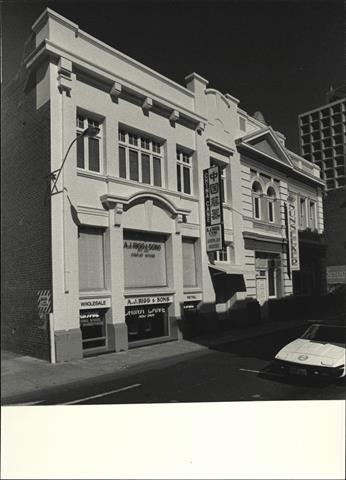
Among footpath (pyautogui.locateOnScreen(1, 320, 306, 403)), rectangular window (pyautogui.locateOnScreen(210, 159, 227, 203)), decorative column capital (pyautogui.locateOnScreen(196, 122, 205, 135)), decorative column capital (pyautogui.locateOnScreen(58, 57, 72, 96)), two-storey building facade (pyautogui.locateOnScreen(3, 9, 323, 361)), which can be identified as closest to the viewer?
footpath (pyautogui.locateOnScreen(1, 320, 306, 403))

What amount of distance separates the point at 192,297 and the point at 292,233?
8.50ft

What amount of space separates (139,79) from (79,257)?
390 centimetres

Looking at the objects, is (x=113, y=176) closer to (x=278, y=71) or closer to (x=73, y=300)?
(x=73, y=300)

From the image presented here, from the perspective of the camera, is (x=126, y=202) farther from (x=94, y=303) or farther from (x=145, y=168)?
(x=94, y=303)

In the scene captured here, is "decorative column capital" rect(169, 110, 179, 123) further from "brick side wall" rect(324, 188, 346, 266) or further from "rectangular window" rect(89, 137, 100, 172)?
"brick side wall" rect(324, 188, 346, 266)

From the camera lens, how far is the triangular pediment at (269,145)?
8.10m

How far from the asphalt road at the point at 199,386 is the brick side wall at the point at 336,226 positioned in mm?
1570

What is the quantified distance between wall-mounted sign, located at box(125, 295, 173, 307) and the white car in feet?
9.95

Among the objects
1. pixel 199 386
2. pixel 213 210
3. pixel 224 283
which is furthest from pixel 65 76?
pixel 199 386

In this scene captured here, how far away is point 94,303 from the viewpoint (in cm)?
771

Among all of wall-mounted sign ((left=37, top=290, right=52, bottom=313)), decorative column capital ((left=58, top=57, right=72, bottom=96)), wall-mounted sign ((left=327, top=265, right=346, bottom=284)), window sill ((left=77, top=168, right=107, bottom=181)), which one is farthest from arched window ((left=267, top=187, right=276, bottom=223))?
wall-mounted sign ((left=37, top=290, right=52, bottom=313))

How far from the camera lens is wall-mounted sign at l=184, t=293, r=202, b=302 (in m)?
9.09

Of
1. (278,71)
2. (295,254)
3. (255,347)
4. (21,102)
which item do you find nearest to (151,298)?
(255,347)

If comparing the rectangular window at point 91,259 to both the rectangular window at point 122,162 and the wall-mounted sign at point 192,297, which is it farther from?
the wall-mounted sign at point 192,297
